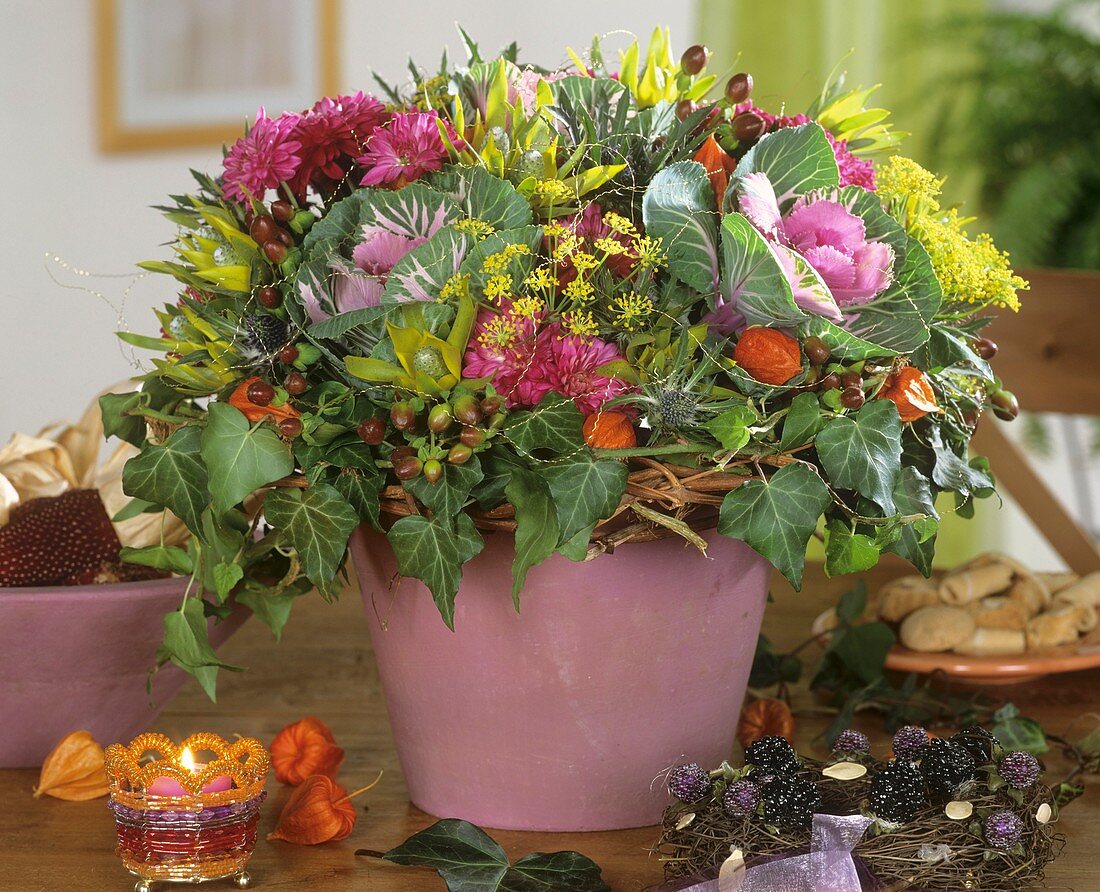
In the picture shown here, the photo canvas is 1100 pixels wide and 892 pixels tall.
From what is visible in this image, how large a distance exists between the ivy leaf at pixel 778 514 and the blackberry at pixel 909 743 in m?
0.10

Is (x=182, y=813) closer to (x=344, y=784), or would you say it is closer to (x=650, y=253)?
(x=344, y=784)

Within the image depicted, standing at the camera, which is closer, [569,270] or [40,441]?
[569,270]

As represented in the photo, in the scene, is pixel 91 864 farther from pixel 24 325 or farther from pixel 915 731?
pixel 24 325

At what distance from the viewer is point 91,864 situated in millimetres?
575

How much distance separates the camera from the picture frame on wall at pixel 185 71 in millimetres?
2709

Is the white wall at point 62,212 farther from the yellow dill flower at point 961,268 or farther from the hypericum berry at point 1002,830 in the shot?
the hypericum berry at point 1002,830

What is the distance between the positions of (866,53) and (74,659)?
2.16m

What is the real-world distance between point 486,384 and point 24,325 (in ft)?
8.52

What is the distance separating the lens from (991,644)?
86 centimetres

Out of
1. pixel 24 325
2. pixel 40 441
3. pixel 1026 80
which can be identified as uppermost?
pixel 1026 80

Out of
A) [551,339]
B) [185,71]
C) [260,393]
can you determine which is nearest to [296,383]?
[260,393]

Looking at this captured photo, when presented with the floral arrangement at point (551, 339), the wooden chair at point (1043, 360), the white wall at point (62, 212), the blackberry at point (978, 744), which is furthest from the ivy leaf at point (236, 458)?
the white wall at point (62, 212)

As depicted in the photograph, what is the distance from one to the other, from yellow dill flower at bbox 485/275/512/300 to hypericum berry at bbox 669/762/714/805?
22cm

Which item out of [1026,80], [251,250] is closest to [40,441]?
[251,250]
